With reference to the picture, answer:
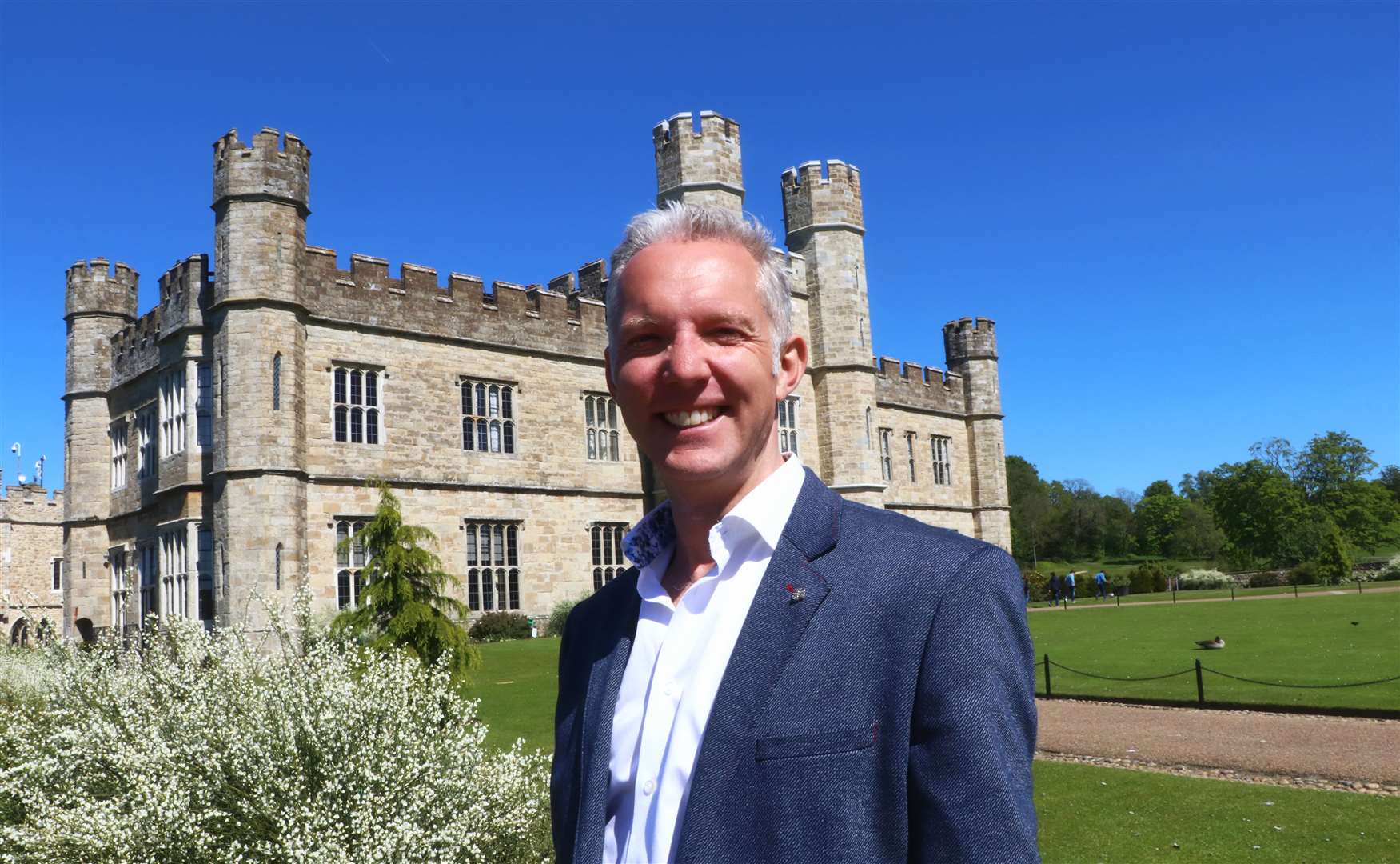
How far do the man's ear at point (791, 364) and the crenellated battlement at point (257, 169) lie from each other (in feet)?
59.8

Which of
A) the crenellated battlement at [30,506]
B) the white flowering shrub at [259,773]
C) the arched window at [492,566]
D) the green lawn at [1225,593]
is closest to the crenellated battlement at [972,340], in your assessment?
the green lawn at [1225,593]

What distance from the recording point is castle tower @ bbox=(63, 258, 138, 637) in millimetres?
22688

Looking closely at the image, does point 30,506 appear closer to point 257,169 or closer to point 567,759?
point 257,169

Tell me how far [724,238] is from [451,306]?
66.0 feet

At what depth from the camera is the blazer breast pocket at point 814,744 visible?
56.4 inches

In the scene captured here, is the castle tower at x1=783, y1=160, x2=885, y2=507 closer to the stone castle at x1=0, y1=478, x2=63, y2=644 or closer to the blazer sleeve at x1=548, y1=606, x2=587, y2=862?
the blazer sleeve at x1=548, y1=606, x2=587, y2=862

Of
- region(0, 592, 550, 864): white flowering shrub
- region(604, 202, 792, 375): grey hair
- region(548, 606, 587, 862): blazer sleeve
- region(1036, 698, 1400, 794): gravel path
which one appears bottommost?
region(1036, 698, 1400, 794): gravel path

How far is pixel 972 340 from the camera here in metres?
34.5

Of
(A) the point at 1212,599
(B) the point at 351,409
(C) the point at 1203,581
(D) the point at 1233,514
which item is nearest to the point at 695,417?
(B) the point at 351,409

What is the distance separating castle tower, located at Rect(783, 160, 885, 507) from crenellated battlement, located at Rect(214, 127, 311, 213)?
43.3ft

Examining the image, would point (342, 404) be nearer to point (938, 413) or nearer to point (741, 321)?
point (741, 321)

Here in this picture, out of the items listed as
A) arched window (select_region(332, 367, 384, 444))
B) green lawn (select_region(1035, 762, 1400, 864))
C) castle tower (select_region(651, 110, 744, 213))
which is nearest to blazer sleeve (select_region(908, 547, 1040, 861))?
green lawn (select_region(1035, 762, 1400, 864))

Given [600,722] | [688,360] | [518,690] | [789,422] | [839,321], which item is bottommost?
[518,690]

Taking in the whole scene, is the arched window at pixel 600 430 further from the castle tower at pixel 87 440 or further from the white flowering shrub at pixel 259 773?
the white flowering shrub at pixel 259 773
